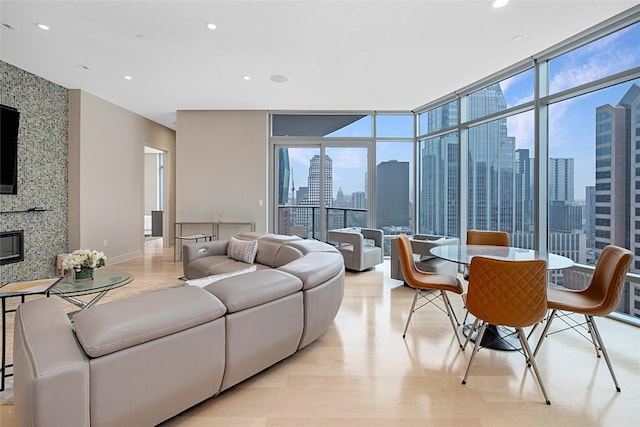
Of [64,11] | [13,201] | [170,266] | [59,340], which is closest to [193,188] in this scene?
[170,266]

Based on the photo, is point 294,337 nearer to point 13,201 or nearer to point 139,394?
point 139,394

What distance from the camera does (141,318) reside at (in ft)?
Result: 4.61

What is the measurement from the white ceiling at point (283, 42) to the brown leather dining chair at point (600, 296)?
7.46 feet

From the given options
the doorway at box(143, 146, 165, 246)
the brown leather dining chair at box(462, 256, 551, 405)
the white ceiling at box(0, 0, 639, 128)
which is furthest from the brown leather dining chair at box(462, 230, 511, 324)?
the doorway at box(143, 146, 165, 246)

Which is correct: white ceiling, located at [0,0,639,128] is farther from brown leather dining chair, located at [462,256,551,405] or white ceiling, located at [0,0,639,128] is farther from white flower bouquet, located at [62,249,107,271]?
brown leather dining chair, located at [462,256,551,405]

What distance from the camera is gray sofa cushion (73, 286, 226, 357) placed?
50.8 inches

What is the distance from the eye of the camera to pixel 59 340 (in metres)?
1.29

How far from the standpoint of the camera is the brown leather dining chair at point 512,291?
6.31ft

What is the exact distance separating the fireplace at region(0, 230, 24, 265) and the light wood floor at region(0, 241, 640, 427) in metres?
3.11

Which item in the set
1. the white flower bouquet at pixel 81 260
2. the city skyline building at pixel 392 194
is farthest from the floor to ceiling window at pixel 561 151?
the white flower bouquet at pixel 81 260

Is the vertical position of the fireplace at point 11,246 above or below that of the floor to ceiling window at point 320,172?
below

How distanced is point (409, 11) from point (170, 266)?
5234 mm

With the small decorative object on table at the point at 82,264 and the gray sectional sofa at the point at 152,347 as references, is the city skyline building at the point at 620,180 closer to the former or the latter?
the gray sectional sofa at the point at 152,347

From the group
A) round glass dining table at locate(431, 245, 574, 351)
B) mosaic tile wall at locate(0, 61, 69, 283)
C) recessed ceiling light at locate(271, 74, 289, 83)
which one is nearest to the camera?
round glass dining table at locate(431, 245, 574, 351)
